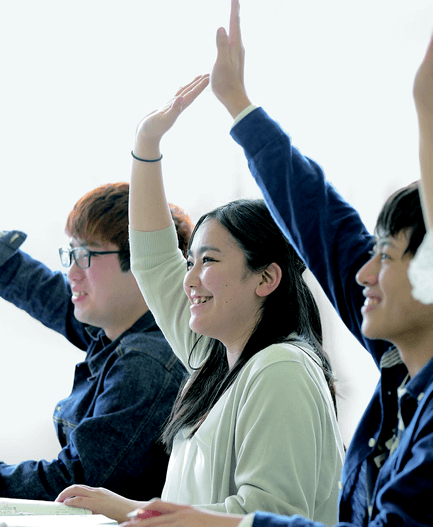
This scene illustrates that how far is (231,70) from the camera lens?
89cm

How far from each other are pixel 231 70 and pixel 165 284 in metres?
0.55

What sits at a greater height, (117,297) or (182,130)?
(182,130)

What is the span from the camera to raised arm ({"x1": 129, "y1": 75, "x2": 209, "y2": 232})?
124 cm

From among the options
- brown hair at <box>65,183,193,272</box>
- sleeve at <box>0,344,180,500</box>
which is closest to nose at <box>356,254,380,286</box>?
sleeve at <box>0,344,180,500</box>

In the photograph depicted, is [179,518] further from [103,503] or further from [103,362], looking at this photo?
[103,362]

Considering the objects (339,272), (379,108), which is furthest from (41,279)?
(339,272)

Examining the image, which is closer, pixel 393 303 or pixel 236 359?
pixel 393 303

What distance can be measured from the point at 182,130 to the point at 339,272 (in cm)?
151

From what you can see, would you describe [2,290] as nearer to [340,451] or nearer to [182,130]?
[182,130]

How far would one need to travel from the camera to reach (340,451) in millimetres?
1017

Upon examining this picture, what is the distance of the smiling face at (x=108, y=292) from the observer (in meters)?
1.58

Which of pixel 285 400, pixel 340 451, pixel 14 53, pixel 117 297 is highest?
pixel 14 53

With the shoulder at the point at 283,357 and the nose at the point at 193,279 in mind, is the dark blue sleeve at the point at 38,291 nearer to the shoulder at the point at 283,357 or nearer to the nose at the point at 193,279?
the nose at the point at 193,279

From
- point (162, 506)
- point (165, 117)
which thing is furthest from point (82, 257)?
point (162, 506)
